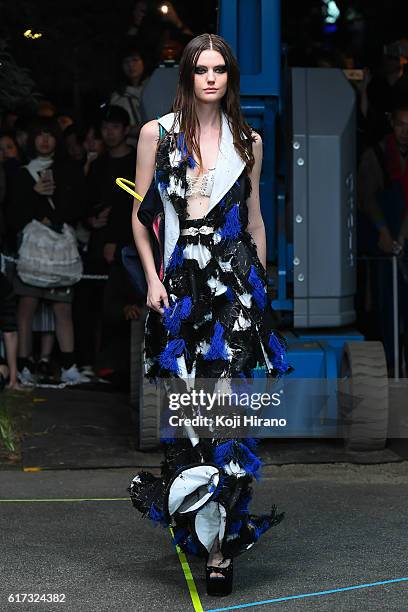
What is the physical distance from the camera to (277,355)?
5.03m

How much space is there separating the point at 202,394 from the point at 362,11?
33.9 feet

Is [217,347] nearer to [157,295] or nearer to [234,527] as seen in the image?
[157,295]

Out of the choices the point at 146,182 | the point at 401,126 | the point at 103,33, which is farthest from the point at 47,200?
the point at 146,182

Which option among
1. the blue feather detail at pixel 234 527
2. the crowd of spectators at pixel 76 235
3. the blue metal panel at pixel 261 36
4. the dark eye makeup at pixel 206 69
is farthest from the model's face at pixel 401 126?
the blue feather detail at pixel 234 527

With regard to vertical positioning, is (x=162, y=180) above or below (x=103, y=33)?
below

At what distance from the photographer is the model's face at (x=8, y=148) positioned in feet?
32.4

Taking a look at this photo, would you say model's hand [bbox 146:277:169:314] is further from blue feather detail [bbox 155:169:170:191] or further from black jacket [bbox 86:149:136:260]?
black jacket [bbox 86:149:136:260]

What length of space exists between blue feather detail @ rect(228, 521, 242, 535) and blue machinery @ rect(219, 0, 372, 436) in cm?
264

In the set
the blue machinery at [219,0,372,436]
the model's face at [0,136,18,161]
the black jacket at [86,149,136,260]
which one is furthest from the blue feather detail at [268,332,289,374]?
the model's face at [0,136,18,161]

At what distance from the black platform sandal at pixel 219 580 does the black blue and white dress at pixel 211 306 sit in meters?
0.05

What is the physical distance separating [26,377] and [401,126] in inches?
123

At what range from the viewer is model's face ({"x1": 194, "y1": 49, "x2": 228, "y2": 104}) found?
4832 millimetres

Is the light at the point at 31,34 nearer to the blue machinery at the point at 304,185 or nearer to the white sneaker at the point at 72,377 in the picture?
the blue machinery at the point at 304,185

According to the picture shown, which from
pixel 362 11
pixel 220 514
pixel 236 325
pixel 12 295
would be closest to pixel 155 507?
pixel 220 514
